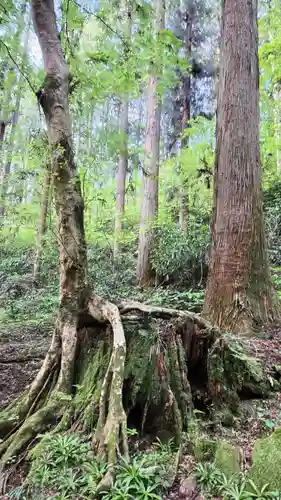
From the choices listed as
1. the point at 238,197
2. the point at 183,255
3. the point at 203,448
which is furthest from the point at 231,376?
the point at 183,255

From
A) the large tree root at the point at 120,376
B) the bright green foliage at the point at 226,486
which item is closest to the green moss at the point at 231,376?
the large tree root at the point at 120,376

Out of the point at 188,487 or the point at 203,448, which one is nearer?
the point at 188,487

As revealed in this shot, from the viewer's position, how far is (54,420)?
9.16ft

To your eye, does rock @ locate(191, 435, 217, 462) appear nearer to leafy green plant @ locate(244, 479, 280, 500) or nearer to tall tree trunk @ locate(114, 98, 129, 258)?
leafy green plant @ locate(244, 479, 280, 500)

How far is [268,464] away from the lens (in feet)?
6.91

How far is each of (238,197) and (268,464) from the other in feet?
11.5

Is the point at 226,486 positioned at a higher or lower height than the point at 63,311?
lower

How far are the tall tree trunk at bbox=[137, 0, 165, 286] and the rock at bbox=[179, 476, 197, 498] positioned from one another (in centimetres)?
667

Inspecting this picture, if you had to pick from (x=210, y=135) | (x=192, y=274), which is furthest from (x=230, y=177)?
(x=210, y=135)

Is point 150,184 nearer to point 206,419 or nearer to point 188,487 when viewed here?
point 206,419

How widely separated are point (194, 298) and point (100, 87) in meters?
3.93

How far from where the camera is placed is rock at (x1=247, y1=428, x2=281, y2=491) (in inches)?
79.7

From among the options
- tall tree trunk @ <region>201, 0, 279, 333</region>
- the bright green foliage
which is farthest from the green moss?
tall tree trunk @ <region>201, 0, 279, 333</region>

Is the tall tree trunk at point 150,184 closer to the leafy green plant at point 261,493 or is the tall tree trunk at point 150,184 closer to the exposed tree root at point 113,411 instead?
the exposed tree root at point 113,411
